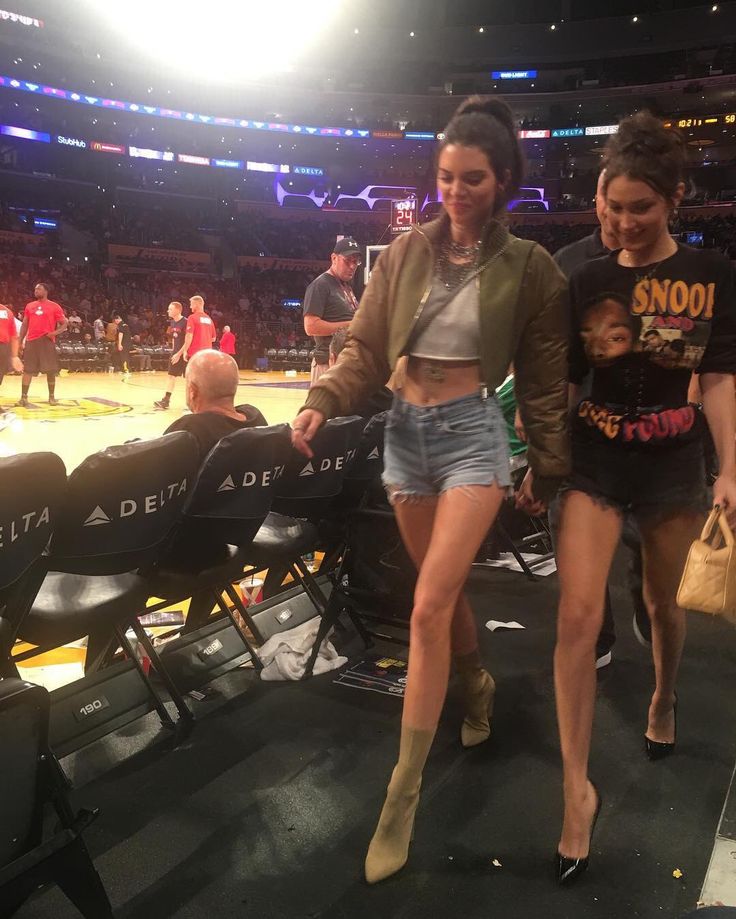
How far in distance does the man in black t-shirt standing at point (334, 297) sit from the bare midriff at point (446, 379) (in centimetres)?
285

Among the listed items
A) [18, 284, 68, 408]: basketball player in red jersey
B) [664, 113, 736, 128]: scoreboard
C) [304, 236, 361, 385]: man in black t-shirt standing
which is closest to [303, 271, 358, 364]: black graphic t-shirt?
[304, 236, 361, 385]: man in black t-shirt standing

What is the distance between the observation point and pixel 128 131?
2966 centimetres

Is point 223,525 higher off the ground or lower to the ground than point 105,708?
higher

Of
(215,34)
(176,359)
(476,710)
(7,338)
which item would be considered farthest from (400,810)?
(215,34)

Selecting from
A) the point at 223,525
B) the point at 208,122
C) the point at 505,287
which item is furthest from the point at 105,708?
the point at 208,122

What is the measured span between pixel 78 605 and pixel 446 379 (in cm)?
135

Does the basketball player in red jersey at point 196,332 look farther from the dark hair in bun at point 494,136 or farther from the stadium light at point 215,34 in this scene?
the dark hair in bun at point 494,136

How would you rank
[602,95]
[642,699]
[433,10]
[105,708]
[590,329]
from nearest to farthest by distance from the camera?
[590,329] < [105,708] < [642,699] < [602,95] < [433,10]

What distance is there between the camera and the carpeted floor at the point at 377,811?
1699 millimetres

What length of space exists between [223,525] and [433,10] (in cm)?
3430

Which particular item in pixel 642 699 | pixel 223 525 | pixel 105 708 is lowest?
pixel 642 699

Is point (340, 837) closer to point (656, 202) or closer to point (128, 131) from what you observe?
point (656, 202)

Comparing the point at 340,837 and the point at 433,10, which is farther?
the point at 433,10

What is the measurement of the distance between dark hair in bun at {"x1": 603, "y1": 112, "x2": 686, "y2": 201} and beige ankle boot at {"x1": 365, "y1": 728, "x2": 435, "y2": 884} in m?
1.41
